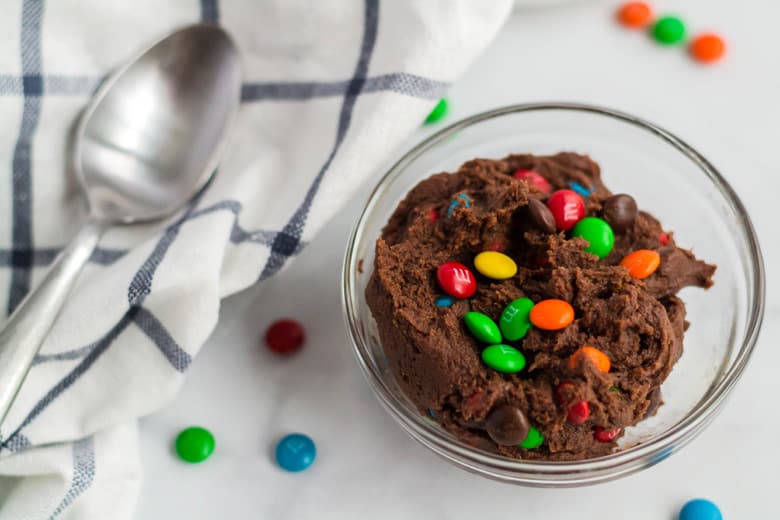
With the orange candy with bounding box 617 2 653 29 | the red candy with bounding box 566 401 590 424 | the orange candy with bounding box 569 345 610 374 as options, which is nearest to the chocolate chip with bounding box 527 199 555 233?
the orange candy with bounding box 569 345 610 374

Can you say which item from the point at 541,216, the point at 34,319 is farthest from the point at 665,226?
the point at 34,319

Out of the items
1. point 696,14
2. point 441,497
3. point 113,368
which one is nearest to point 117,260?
point 113,368

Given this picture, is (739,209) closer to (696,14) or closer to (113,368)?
(696,14)

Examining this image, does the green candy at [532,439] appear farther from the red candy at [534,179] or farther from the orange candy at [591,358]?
the red candy at [534,179]

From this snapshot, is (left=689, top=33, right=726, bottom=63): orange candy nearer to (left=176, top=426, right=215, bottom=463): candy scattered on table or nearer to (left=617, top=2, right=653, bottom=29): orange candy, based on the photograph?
(left=617, top=2, right=653, bottom=29): orange candy

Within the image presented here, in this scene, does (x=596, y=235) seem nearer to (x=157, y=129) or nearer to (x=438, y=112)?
(x=438, y=112)
